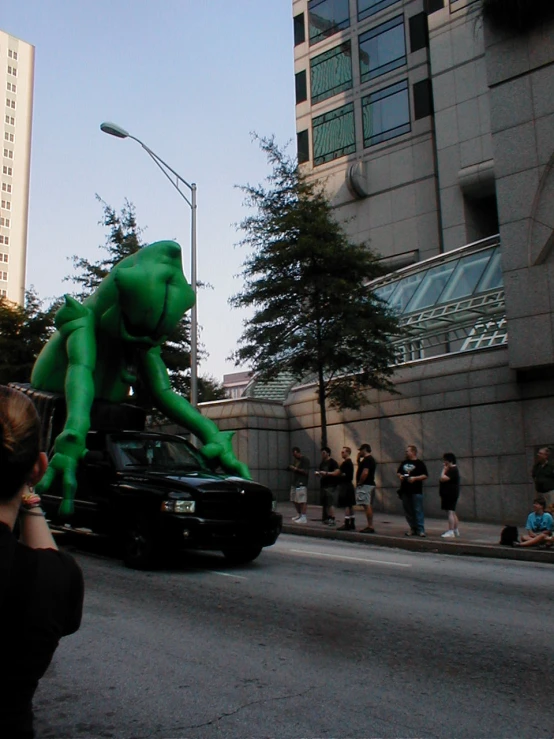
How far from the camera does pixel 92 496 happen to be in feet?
30.9

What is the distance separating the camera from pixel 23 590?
1789 mm

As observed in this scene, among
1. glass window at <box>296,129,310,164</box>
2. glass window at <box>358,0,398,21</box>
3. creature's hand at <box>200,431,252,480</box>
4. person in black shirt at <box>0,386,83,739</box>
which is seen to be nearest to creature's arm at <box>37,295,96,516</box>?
creature's hand at <box>200,431,252,480</box>

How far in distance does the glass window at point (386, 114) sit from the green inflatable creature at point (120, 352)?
Result: 89.6 ft

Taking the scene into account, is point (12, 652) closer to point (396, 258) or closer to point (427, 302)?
point (427, 302)

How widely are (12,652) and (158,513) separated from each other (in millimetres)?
6783

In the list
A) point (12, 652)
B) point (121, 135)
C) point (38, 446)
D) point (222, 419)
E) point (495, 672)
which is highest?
point (121, 135)

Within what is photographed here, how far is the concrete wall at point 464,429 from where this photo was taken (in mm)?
15891

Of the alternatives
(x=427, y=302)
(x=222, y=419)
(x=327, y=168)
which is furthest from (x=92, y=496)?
(x=327, y=168)

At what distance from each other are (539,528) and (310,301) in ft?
24.1

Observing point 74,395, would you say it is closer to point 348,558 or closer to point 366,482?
point 348,558

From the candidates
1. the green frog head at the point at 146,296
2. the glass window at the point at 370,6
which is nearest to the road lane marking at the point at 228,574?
the green frog head at the point at 146,296

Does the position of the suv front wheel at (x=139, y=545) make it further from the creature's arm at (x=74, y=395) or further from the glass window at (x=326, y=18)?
the glass window at (x=326, y=18)

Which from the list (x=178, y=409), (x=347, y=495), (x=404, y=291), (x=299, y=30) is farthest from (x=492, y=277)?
(x=299, y=30)

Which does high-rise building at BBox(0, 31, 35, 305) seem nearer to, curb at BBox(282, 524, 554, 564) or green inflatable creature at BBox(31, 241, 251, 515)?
curb at BBox(282, 524, 554, 564)
